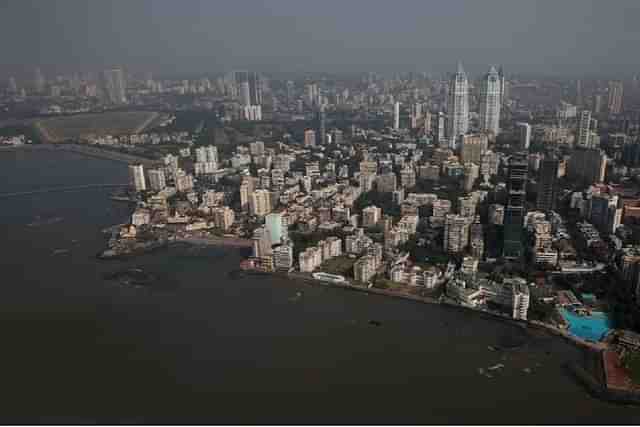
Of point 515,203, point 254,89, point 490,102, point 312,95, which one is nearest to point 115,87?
point 254,89

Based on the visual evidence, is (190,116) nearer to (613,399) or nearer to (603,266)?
(603,266)

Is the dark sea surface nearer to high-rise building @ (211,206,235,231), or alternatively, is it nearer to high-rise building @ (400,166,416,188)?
high-rise building @ (211,206,235,231)

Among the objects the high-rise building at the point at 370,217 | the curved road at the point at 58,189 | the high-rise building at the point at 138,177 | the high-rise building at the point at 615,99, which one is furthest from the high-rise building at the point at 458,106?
the curved road at the point at 58,189

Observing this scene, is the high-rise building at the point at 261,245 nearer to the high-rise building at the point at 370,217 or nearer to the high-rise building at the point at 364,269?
the high-rise building at the point at 364,269

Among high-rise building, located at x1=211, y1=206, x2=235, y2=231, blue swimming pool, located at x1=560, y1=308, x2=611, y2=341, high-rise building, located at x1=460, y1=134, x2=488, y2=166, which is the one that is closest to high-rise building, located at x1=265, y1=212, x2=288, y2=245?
high-rise building, located at x1=211, y1=206, x2=235, y2=231

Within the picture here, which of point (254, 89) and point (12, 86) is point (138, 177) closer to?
point (12, 86)

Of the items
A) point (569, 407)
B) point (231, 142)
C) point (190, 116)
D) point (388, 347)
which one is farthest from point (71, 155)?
point (569, 407)
